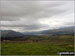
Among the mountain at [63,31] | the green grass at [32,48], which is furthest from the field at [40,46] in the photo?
the mountain at [63,31]

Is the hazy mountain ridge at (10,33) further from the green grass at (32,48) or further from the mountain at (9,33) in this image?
the green grass at (32,48)

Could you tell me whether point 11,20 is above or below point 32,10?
below

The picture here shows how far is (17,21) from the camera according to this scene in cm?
213

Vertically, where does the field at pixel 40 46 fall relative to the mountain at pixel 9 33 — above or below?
below

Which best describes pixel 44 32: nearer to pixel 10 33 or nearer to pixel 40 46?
pixel 40 46

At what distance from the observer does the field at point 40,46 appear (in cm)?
203

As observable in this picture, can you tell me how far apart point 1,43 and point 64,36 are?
1473 mm

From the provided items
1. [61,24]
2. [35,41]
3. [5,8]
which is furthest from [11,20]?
[61,24]

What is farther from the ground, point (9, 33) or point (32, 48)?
point (9, 33)

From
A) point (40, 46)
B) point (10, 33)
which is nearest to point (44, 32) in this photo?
point (40, 46)

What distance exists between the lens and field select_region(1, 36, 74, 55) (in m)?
2.03

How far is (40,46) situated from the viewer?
212 centimetres

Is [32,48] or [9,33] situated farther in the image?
[32,48]

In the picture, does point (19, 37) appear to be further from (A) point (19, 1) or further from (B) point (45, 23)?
(A) point (19, 1)
